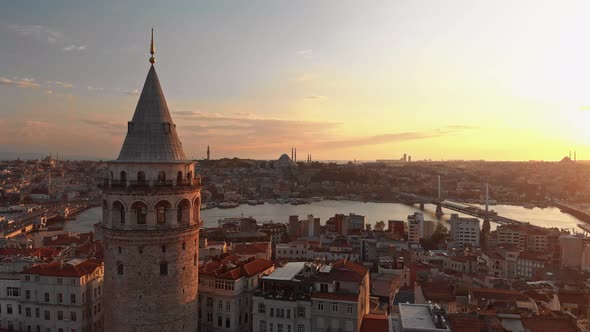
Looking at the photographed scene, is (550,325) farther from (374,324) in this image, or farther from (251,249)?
(251,249)

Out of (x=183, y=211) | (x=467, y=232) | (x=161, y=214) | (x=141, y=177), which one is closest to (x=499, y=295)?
(x=183, y=211)

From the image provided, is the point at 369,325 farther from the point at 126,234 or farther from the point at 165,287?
the point at 126,234

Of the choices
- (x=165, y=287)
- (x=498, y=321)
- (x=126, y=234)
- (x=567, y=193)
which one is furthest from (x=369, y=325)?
(x=567, y=193)

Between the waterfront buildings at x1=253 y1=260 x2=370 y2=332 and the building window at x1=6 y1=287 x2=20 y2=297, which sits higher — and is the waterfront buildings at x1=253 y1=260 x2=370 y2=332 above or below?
above

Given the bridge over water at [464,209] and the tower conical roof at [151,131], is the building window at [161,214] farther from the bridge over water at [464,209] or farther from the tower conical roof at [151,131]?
the bridge over water at [464,209]

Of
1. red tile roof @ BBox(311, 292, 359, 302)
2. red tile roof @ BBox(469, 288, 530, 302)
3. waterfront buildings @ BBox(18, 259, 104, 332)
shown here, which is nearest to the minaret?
red tile roof @ BBox(311, 292, 359, 302)

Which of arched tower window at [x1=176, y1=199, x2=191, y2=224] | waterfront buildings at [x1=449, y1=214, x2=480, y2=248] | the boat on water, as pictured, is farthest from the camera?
the boat on water

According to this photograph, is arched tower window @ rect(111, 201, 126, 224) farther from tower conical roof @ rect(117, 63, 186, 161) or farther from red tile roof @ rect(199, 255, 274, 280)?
red tile roof @ rect(199, 255, 274, 280)

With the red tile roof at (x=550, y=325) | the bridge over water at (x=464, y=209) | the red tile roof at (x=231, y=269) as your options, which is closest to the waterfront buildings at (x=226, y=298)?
the red tile roof at (x=231, y=269)
